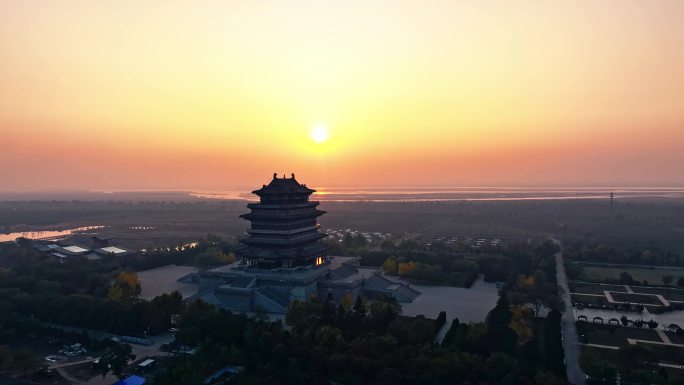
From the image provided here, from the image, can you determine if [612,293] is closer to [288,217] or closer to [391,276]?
A: [391,276]

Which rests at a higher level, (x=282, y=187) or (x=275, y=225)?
(x=282, y=187)

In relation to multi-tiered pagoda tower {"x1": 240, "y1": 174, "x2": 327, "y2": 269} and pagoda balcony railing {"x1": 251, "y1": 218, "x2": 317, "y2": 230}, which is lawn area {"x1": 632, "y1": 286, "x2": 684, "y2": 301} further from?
pagoda balcony railing {"x1": 251, "y1": 218, "x2": 317, "y2": 230}

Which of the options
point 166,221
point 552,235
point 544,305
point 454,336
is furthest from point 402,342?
point 166,221

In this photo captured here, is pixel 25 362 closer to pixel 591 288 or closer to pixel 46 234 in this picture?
pixel 591 288

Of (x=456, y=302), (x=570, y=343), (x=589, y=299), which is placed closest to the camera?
(x=570, y=343)

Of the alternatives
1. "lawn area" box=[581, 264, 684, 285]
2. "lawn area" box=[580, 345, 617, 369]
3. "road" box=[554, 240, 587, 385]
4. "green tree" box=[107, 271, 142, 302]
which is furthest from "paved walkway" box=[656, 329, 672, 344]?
"green tree" box=[107, 271, 142, 302]

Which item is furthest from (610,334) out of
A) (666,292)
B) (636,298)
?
(666,292)
